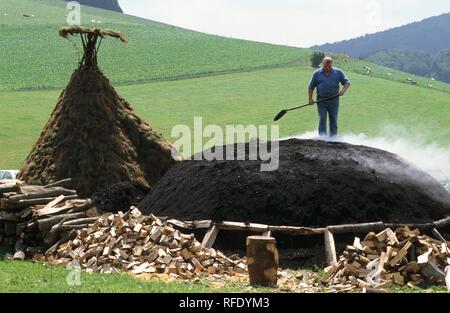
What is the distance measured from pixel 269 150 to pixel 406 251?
446 centimetres

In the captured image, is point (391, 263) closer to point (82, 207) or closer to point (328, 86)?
point (82, 207)

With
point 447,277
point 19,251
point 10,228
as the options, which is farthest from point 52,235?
point 447,277

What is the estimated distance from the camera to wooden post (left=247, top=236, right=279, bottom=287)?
10500 millimetres

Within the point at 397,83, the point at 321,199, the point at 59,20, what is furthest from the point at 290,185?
the point at 59,20

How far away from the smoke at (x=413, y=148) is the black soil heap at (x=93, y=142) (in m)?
4.09

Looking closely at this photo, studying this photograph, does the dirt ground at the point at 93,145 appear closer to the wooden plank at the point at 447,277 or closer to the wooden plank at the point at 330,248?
the wooden plank at the point at 330,248

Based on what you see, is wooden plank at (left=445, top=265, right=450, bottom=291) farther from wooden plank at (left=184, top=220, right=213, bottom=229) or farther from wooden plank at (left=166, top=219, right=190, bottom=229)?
wooden plank at (left=166, top=219, right=190, bottom=229)

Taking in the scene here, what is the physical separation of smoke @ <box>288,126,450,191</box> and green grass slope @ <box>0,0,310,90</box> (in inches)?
957

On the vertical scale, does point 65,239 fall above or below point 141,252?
below

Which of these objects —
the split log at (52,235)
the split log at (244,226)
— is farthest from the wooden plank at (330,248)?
the split log at (52,235)

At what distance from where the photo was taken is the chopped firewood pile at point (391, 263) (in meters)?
10.7

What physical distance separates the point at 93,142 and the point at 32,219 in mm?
3755

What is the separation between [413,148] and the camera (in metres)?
33.3

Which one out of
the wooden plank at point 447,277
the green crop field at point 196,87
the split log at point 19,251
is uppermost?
the wooden plank at point 447,277
